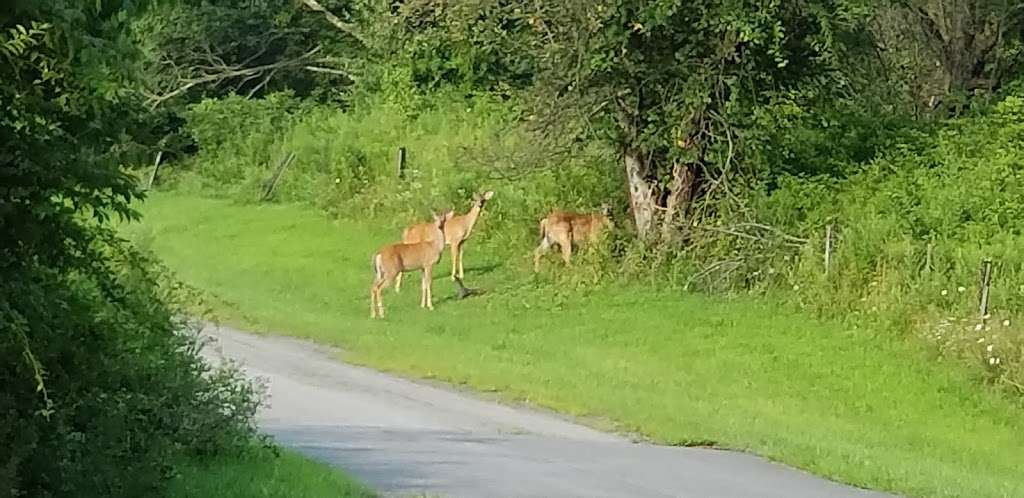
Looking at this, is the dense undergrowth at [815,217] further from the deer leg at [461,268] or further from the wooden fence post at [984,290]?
the deer leg at [461,268]

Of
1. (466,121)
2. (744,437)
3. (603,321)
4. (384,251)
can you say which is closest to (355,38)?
(466,121)

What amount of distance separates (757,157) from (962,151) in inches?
133

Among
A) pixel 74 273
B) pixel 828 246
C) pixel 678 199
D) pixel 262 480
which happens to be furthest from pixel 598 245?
pixel 74 273

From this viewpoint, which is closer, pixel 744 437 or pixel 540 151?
pixel 744 437

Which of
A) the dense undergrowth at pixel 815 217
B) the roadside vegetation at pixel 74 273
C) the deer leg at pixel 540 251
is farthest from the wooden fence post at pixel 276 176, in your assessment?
the roadside vegetation at pixel 74 273

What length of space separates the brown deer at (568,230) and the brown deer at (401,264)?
1781 mm

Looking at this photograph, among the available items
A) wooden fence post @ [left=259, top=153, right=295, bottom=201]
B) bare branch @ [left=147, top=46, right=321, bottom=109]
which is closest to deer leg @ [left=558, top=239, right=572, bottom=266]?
wooden fence post @ [left=259, top=153, right=295, bottom=201]

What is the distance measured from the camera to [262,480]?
10930mm

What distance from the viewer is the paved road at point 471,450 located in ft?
39.9

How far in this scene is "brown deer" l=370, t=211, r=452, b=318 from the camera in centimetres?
2511

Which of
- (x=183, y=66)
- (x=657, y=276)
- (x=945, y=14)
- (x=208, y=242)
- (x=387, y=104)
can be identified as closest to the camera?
(x=657, y=276)

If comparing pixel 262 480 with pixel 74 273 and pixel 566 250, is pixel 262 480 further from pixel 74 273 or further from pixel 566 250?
pixel 566 250

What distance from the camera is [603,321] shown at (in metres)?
23.1

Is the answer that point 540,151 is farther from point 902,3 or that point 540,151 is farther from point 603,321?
point 902,3
